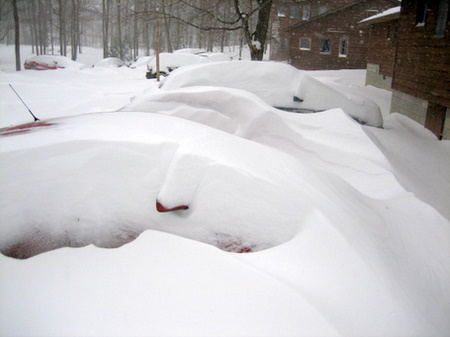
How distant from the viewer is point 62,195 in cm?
232

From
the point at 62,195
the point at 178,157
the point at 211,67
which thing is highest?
the point at 211,67

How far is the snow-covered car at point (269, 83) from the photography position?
7.43m

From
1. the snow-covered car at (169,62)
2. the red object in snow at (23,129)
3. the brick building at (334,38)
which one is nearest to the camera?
the red object in snow at (23,129)

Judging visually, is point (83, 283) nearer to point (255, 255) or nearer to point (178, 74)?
point (255, 255)

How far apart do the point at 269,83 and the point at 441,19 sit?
238 inches

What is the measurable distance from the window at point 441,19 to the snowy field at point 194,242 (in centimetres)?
864

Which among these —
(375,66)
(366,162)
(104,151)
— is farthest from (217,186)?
(375,66)

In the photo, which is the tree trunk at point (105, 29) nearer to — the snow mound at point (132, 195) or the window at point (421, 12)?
the window at point (421, 12)

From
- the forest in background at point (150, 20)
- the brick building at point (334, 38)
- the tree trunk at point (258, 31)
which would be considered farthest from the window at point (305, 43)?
the tree trunk at point (258, 31)

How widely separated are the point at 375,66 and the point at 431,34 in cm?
1009

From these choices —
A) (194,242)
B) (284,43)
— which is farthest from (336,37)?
(194,242)

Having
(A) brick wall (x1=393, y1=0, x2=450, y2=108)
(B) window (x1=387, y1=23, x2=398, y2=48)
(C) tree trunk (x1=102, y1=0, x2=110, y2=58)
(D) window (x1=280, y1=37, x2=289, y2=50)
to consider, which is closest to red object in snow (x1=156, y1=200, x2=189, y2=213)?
(A) brick wall (x1=393, y1=0, x2=450, y2=108)

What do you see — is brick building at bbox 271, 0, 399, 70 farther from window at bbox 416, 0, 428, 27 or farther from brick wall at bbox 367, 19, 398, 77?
window at bbox 416, 0, 428, 27

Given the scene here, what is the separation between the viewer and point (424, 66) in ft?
36.2
